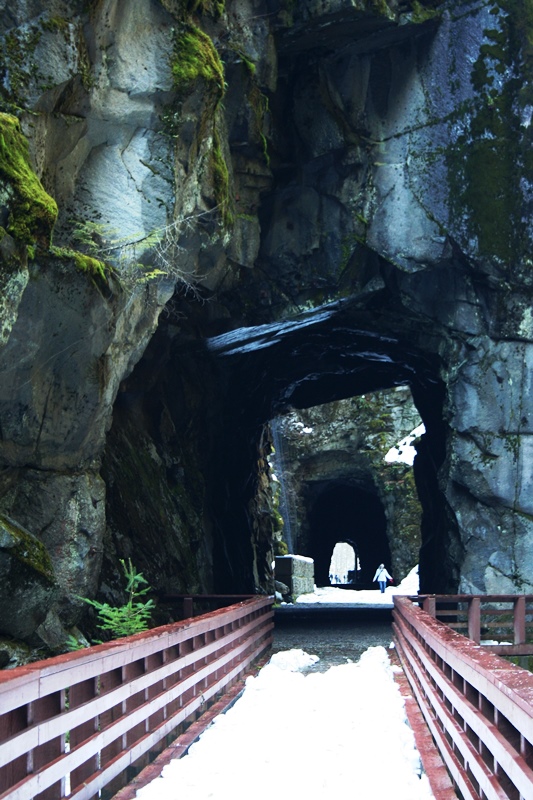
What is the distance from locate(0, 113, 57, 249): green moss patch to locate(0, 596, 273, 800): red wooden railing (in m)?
4.19

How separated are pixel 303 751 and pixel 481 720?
229 centimetres

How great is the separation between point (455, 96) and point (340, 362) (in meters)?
8.16

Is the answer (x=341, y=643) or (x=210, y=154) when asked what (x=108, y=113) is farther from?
(x=341, y=643)

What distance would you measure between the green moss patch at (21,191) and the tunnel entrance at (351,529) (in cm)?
4008

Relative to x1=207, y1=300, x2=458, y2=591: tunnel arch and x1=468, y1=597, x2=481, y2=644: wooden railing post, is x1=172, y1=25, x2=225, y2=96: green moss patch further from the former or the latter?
x1=468, y1=597, x2=481, y2=644: wooden railing post

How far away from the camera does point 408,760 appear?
6301 millimetres

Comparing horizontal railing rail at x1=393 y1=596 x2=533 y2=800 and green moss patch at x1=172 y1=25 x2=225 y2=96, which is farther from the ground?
green moss patch at x1=172 y1=25 x2=225 y2=96

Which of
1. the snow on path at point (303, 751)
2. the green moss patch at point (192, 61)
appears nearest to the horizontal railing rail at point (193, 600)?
the snow on path at point (303, 751)

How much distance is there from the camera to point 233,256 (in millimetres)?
17625

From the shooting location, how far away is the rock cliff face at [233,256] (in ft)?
37.8

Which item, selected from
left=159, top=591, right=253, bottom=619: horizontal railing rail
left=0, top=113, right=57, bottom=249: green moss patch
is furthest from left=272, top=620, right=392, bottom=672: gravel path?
left=0, top=113, right=57, bottom=249: green moss patch

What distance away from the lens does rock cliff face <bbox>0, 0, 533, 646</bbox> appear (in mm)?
11516

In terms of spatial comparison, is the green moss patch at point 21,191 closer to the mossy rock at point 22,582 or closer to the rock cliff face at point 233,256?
the rock cliff face at point 233,256

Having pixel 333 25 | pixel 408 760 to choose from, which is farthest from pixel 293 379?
pixel 408 760
